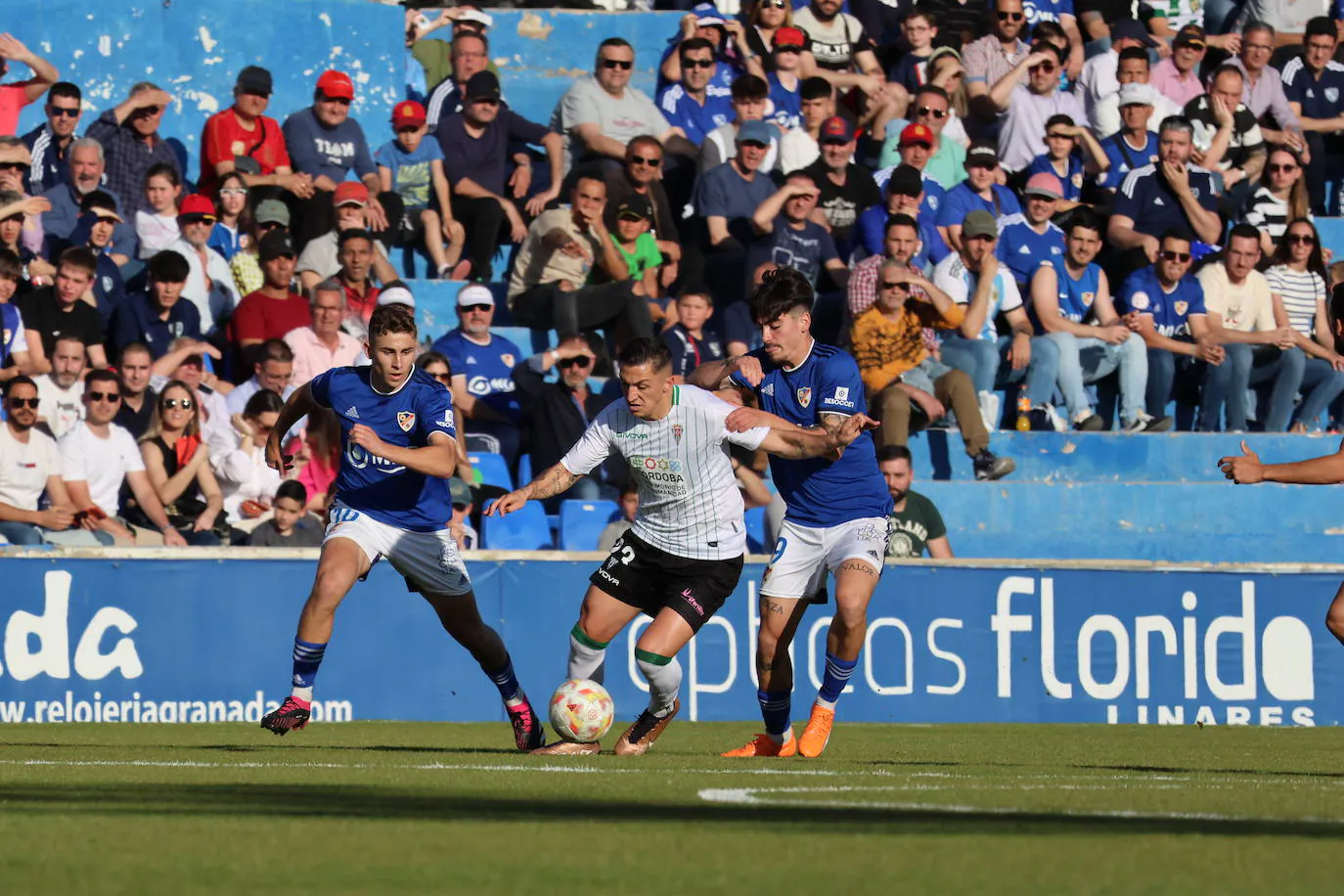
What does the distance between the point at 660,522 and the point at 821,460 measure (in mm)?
900

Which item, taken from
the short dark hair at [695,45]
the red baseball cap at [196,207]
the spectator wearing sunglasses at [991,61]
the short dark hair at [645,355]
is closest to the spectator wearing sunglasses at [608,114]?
the short dark hair at [695,45]

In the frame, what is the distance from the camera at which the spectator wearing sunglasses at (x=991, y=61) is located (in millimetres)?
21528

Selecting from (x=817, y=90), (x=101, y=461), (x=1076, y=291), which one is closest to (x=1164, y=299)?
(x=1076, y=291)

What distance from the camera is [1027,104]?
21172 millimetres

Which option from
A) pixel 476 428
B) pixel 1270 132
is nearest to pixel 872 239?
pixel 476 428

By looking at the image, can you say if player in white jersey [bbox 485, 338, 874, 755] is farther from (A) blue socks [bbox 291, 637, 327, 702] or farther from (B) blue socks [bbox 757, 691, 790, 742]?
(A) blue socks [bbox 291, 637, 327, 702]

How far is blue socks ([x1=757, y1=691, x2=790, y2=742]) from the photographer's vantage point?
1080 centimetres

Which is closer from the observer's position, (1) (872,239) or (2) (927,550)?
(2) (927,550)

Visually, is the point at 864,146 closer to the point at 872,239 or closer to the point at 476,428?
the point at 872,239

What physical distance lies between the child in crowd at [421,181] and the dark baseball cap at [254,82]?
116 centimetres

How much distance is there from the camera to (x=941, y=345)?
18.4m

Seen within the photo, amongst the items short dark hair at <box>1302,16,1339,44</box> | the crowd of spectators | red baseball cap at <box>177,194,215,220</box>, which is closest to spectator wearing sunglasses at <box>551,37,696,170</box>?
the crowd of spectators

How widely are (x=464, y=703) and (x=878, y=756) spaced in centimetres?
484

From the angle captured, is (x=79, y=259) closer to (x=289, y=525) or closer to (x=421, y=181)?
(x=289, y=525)
